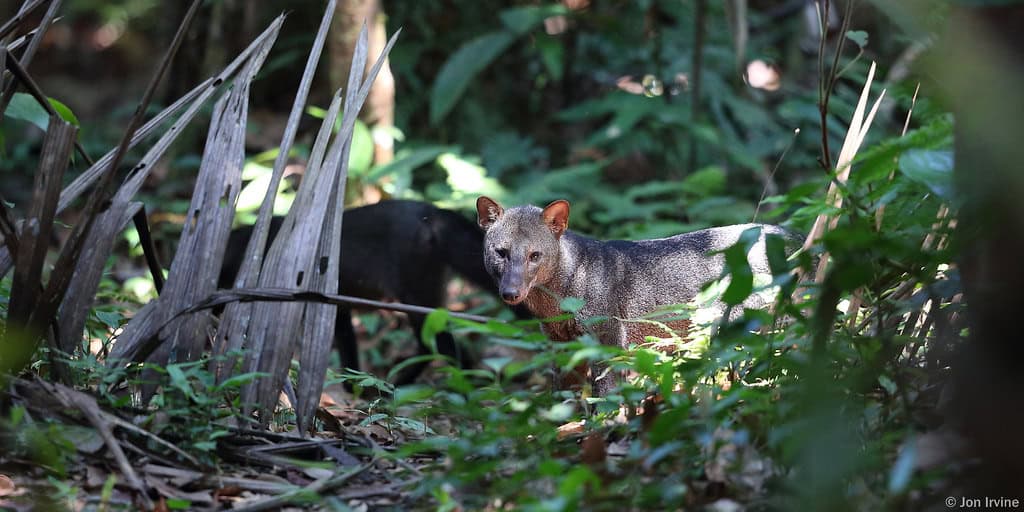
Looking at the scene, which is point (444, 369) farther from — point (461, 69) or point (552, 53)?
point (552, 53)

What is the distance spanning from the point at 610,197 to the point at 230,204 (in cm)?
513

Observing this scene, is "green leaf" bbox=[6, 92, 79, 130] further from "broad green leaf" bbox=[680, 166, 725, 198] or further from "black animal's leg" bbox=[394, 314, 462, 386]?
"broad green leaf" bbox=[680, 166, 725, 198]

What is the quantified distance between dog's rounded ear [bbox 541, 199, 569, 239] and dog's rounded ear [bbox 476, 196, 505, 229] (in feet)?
0.84

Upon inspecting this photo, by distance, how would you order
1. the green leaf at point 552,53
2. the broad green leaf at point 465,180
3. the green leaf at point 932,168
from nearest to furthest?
the green leaf at point 932,168, the broad green leaf at point 465,180, the green leaf at point 552,53

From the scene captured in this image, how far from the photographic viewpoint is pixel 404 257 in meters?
6.88

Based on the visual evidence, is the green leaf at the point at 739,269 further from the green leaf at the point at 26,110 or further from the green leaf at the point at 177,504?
the green leaf at the point at 26,110

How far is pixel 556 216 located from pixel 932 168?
258 cm

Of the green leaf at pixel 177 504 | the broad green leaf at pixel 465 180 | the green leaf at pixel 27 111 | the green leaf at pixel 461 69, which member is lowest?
the green leaf at pixel 177 504

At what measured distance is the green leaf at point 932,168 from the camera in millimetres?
2443

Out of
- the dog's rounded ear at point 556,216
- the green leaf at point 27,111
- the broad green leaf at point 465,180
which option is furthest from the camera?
the broad green leaf at point 465,180

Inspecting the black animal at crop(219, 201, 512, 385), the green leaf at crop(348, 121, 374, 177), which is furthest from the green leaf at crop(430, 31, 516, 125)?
the black animal at crop(219, 201, 512, 385)

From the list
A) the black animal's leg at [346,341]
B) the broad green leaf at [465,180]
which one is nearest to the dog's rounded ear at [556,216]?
the black animal's leg at [346,341]

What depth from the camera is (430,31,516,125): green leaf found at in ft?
28.8

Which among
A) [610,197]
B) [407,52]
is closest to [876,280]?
[610,197]
